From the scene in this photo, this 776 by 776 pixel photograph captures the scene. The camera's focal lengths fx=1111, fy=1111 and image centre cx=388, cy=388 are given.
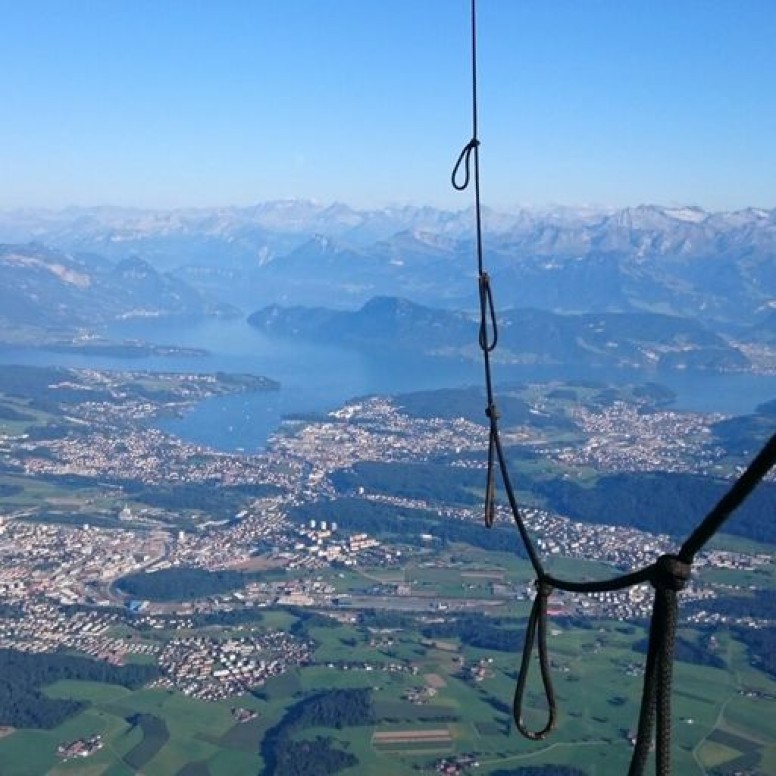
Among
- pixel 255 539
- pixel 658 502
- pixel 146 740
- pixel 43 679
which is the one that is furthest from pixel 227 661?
pixel 658 502

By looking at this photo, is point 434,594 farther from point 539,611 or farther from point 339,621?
point 539,611

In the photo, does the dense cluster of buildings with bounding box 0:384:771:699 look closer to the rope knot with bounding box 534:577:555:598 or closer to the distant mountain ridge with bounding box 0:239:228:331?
the rope knot with bounding box 534:577:555:598

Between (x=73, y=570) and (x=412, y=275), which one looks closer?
(x=73, y=570)

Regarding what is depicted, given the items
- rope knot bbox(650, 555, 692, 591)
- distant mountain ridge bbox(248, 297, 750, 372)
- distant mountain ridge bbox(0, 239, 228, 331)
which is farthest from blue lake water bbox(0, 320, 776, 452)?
rope knot bbox(650, 555, 692, 591)

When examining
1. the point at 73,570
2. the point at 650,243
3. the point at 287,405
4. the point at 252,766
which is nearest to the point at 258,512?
the point at 73,570

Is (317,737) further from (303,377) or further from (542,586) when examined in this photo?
(303,377)

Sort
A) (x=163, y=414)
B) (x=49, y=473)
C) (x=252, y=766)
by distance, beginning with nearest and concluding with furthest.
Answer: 1. (x=252, y=766)
2. (x=49, y=473)
3. (x=163, y=414)

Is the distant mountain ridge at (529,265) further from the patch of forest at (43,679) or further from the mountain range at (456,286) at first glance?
the patch of forest at (43,679)
